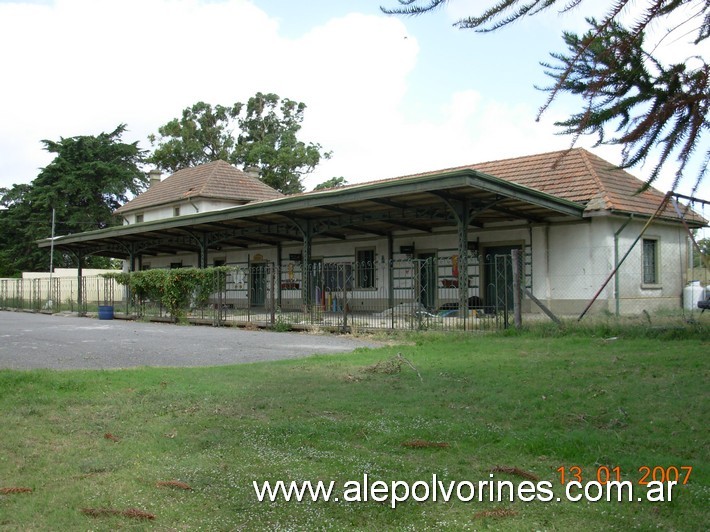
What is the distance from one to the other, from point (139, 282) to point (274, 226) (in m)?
5.31

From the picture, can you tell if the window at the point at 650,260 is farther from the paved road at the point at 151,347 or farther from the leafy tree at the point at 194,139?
the leafy tree at the point at 194,139

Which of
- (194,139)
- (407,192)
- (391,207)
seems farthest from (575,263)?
Result: (194,139)

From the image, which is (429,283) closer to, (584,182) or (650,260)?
(584,182)

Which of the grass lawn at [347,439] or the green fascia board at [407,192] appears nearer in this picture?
the grass lawn at [347,439]

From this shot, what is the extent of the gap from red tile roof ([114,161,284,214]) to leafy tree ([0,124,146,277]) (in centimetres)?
1335

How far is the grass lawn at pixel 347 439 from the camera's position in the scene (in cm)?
385

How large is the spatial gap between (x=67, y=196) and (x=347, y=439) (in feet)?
183

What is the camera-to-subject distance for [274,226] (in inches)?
952

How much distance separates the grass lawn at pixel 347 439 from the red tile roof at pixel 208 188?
2951 centimetres

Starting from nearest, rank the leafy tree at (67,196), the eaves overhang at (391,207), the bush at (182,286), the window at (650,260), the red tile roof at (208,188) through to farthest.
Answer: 1. the eaves overhang at (391,207)
2. the window at (650,260)
3. the bush at (182,286)
4. the red tile roof at (208,188)
5. the leafy tree at (67,196)

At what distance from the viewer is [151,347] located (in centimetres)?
1329

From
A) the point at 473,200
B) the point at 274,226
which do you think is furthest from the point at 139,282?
the point at 473,200
